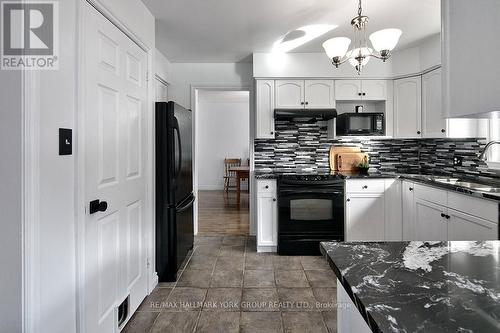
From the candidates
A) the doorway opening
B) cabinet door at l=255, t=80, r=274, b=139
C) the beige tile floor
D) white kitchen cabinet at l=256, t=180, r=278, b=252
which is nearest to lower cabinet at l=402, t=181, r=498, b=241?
the beige tile floor

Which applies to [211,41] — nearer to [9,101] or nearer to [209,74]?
[209,74]

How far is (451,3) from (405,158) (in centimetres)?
366

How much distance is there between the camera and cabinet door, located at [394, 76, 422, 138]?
11.2ft

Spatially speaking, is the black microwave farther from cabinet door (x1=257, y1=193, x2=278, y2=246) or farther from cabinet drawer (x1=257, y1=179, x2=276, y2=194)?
cabinet door (x1=257, y1=193, x2=278, y2=246)

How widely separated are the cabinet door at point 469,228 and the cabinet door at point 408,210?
595mm

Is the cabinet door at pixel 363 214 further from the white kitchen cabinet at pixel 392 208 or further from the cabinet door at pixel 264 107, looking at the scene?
the cabinet door at pixel 264 107

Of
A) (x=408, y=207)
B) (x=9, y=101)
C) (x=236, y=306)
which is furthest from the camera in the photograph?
(x=408, y=207)

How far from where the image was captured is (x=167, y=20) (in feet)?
8.99

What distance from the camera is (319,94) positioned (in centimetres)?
360

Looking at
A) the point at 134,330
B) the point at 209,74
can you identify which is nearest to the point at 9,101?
the point at 134,330

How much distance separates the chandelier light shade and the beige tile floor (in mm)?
1900

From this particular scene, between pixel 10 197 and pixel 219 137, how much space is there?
721 cm

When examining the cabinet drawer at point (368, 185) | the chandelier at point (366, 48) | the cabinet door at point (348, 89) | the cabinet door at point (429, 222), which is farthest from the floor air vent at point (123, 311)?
the cabinet door at point (348, 89)
